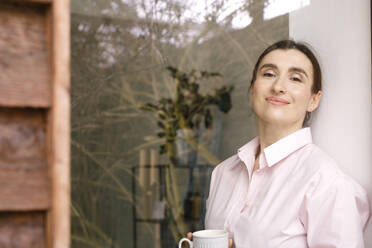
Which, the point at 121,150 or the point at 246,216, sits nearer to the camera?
the point at 246,216

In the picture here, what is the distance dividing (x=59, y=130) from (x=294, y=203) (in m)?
0.88

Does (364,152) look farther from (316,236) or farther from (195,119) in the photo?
(195,119)

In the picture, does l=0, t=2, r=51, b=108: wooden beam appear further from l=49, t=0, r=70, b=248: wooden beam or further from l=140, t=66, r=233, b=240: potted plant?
l=140, t=66, r=233, b=240: potted plant

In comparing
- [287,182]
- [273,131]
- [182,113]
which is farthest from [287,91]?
[182,113]

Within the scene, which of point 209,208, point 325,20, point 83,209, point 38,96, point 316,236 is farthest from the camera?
point 83,209

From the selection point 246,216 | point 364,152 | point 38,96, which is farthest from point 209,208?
point 38,96

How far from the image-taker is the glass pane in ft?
12.2

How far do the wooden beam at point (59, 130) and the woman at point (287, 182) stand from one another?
849 millimetres

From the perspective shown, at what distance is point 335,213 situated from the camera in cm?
130

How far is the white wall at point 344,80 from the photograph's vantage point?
1337mm

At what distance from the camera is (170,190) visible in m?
3.88

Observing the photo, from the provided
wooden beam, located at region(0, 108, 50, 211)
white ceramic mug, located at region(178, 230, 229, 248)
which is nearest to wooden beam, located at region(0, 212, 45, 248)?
wooden beam, located at region(0, 108, 50, 211)

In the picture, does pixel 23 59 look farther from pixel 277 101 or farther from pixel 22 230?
pixel 277 101

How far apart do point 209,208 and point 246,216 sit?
0.36 m
